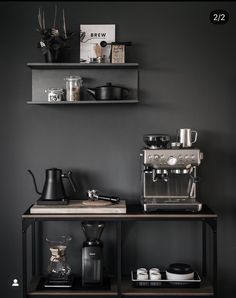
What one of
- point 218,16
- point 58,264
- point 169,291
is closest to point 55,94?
point 58,264

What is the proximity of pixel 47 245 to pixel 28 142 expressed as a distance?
2.48 ft

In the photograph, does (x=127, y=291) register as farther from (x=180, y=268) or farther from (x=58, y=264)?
(x=58, y=264)

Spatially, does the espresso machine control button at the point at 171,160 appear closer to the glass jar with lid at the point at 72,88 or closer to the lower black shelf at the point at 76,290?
the glass jar with lid at the point at 72,88

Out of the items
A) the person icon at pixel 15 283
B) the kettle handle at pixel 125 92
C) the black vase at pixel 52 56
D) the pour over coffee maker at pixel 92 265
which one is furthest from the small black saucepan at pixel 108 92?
the person icon at pixel 15 283

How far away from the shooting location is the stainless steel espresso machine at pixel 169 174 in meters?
3.16

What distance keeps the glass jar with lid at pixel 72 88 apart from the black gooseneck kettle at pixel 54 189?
0.51m

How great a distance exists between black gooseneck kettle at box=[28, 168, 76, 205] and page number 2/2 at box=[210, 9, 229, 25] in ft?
4.84

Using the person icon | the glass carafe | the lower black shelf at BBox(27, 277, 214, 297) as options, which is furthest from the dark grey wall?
the lower black shelf at BBox(27, 277, 214, 297)

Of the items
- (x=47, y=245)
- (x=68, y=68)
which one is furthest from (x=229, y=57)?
(x=47, y=245)

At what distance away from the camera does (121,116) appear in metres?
3.53

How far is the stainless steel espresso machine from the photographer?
3.16 meters

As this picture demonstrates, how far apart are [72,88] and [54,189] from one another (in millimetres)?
699

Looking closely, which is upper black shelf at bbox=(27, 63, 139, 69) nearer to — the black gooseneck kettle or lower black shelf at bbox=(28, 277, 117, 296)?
the black gooseneck kettle

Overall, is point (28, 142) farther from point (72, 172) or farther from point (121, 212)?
point (121, 212)
